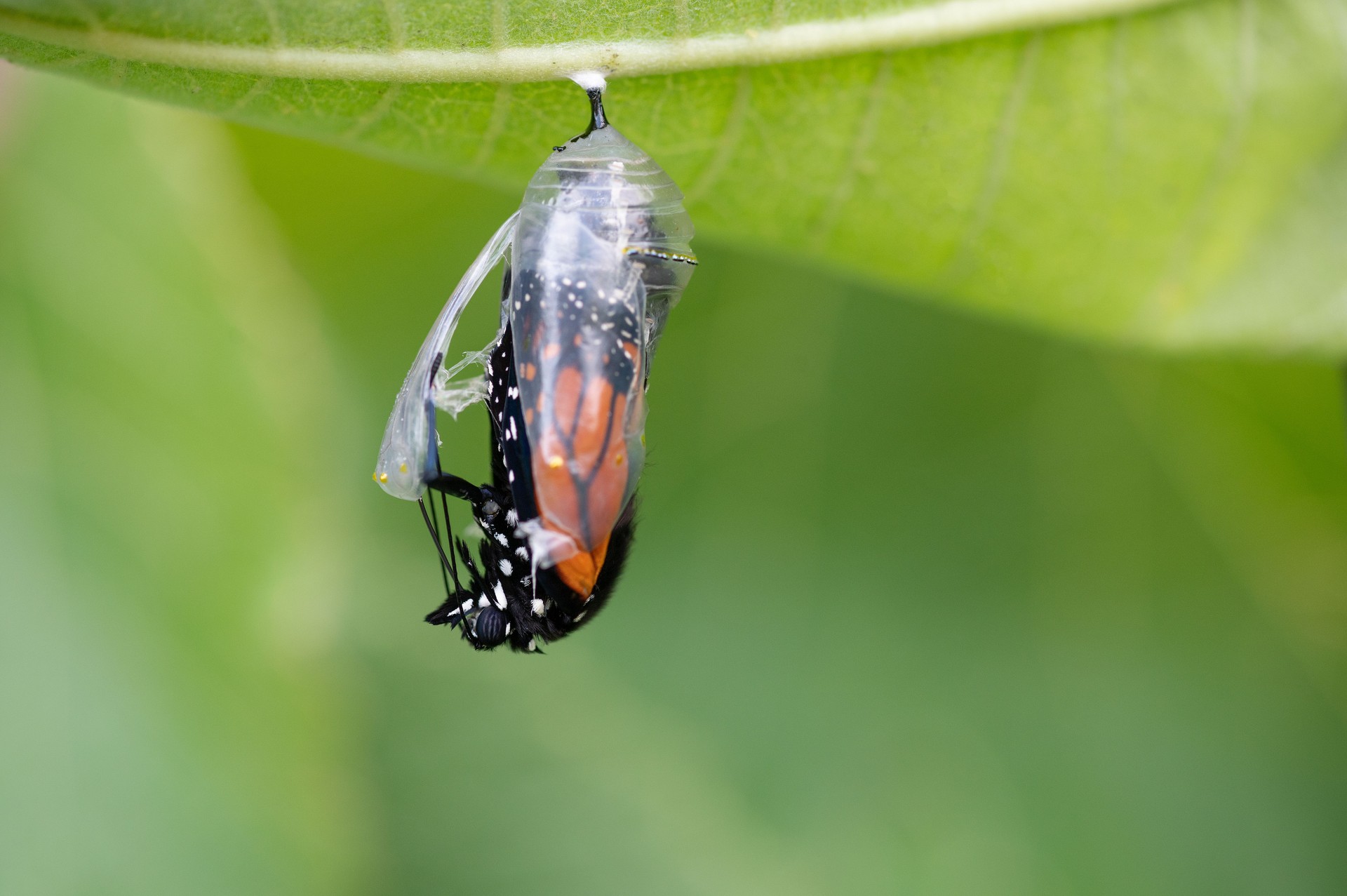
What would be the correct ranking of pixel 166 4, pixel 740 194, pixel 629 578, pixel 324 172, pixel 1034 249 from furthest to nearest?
pixel 629 578, pixel 324 172, pixel 1034 249, pixel 740 194, pixel 166 4

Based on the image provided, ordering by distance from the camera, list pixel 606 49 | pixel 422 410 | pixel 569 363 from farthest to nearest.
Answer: pixel 422 410 → pixel 569 363 → pixel 606 49

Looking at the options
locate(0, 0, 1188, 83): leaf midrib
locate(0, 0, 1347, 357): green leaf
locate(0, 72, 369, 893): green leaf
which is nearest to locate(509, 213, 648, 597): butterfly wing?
locate(0, 0, 1347, 357): green leaf

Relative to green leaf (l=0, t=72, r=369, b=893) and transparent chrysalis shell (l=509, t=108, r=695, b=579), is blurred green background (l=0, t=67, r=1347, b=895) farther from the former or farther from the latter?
transparent chrysalis shell (l=509, t=108, r=695, b=579)

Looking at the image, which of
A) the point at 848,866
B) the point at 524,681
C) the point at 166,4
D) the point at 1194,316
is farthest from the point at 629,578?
the point at 166,4

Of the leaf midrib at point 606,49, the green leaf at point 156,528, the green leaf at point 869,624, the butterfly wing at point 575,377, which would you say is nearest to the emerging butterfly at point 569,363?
the butterfly wing at point 575,377

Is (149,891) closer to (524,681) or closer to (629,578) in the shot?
(524,681)

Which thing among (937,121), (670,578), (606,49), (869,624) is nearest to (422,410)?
(606,49)

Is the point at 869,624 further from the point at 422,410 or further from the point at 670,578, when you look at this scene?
the point at 422,410
